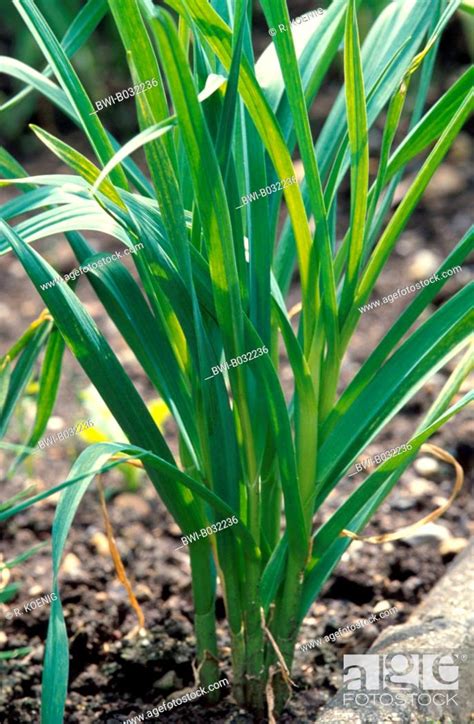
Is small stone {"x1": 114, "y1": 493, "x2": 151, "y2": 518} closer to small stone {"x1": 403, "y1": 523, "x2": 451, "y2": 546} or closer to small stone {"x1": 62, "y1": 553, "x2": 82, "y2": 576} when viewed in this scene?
small stone {"x1": 62, "y1": 553, "x2": 82, "y2": 576}

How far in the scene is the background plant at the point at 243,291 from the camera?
962 millimetres

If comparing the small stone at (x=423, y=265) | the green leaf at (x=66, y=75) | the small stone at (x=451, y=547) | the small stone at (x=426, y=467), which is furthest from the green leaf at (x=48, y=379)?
the small stone at (x=423, y=265)

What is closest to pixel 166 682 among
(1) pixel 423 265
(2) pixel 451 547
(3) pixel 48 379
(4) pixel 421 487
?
(3) pixel 48 379

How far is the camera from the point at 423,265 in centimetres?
252

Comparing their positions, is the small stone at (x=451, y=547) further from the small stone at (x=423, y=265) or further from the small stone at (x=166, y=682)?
the small stone at (x=423, y=265)

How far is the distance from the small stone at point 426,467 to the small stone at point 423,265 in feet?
2.18

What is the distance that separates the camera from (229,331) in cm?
103

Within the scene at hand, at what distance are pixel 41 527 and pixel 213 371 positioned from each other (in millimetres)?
835

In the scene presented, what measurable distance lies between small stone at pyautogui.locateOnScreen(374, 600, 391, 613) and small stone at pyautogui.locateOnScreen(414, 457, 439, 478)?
1.22 feet

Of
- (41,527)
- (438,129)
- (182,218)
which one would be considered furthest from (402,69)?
(41,527)

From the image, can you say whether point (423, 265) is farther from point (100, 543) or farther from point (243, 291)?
point (243, 291)

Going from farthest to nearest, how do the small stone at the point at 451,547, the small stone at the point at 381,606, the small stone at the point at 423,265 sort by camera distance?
1. the small stone at the point at 423,265
2. the small stone at the point at 451,547
3. the small stone at the point at 381,606

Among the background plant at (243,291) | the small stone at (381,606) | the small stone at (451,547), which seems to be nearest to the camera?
the background plant at (243,291)

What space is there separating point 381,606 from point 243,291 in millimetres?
733
